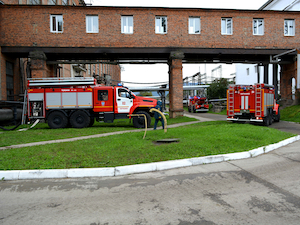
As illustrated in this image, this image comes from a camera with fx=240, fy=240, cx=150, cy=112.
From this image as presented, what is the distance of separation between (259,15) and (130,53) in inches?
473

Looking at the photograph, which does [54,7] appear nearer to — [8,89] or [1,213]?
[8,89]

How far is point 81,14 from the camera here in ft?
65.5

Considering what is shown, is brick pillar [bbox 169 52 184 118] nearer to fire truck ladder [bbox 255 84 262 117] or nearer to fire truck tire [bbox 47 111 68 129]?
fire truck ladder [bbox 255 84 262 117]

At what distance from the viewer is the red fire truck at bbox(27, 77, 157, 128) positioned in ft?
50.5

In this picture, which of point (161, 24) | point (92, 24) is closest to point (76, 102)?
point (92, 24)

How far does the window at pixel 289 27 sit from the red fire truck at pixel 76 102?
50.7ft

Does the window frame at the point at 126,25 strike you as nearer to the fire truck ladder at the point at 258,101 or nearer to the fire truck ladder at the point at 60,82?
the fire truck ladder at the point at 60,82

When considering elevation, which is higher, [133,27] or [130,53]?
[133,27]

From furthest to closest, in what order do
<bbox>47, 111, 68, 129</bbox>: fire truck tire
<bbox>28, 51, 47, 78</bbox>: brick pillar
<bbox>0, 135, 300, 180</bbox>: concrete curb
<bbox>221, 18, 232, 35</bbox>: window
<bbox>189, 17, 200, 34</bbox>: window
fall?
<bbox>221, 18, 232, 35</bbox>: window → <bbox>189, 17, 200, 34</bbox>: window → <bbox>28, 51, 47, 78</bbox>: brick pillar → <bbox>47, 111, 68, 129</bbox>: fire truck tire → <bbox>0, 135, 300, 180</bbox>: concrete curb

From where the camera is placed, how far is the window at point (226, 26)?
21172 millimetres

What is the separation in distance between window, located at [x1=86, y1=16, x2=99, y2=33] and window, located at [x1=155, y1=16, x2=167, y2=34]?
16.7 feet

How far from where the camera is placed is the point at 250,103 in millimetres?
15492

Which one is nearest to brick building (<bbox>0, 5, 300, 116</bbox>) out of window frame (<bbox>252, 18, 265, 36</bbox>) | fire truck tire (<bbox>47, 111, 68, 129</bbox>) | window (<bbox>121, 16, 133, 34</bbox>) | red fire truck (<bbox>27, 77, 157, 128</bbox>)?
window (<bbox>121, 16, 133, 34</bbox>)

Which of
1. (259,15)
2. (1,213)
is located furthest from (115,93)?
(259,15)
